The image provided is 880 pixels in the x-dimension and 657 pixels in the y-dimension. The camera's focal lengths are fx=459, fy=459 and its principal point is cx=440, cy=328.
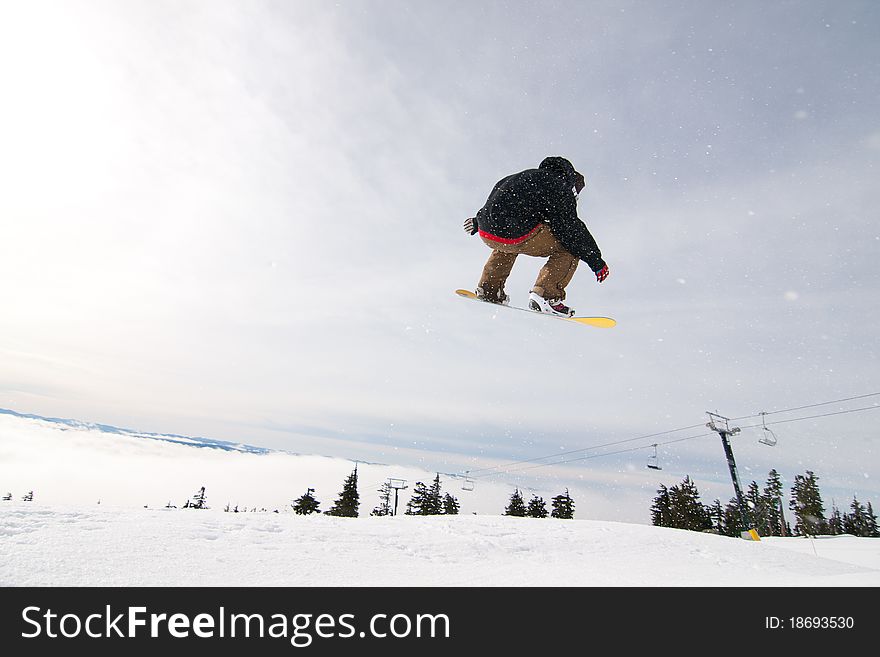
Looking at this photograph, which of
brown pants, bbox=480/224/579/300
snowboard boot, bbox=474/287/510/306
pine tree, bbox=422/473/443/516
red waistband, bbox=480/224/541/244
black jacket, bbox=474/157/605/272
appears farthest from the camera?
pine tree, bbox=422/473/443/516

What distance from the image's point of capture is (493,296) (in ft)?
20.2

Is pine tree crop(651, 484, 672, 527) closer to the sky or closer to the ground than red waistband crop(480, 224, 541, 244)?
closer to the ground

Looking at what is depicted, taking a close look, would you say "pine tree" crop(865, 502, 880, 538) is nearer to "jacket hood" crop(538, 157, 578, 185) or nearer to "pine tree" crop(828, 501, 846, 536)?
"pine tree" crop(828, 501, 846, 536)

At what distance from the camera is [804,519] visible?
60125mm

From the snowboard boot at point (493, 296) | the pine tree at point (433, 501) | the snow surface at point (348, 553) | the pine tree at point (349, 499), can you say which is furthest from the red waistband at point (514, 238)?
the pine tree at point (433, 501)

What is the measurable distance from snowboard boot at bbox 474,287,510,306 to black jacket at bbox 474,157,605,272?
1401 mm

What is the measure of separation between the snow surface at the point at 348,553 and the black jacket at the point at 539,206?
123 inches

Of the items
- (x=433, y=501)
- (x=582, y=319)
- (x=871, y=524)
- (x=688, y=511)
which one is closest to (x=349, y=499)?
(x=433, y=501)

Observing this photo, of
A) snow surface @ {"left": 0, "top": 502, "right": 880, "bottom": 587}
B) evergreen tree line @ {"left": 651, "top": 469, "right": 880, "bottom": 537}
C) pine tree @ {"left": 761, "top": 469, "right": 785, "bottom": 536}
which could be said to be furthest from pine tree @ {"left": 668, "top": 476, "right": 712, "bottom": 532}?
snow surface @ {"left": 0, "top": 502, "right": 880, "bottom": 587}

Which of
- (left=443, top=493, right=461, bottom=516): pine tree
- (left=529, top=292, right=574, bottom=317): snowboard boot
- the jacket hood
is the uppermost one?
the jacket hood

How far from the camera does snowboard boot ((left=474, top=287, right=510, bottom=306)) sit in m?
6.12

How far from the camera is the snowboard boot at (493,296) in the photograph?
20.1 ft
